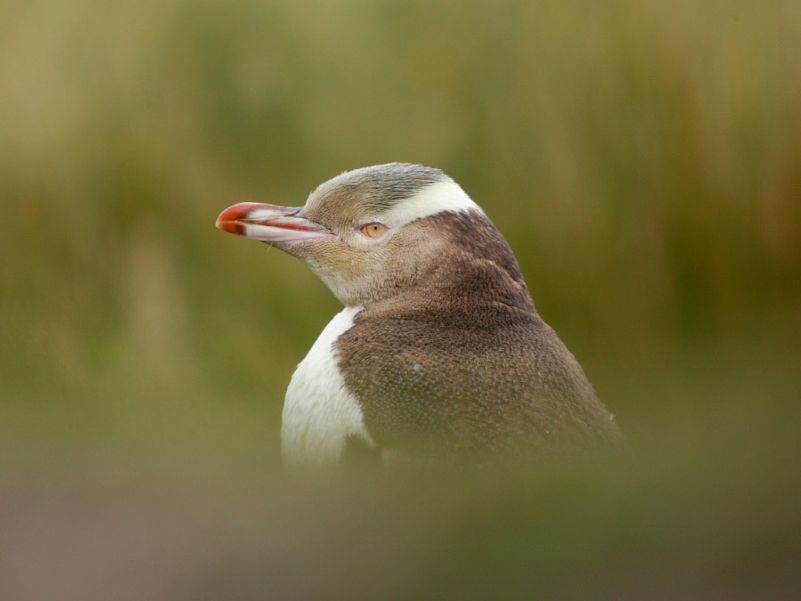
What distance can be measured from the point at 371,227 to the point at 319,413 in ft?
1.77

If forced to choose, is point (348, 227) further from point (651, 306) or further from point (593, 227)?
point (593, 227)

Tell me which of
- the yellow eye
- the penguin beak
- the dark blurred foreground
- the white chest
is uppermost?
the dark blurred foreground

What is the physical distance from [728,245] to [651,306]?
29 cm

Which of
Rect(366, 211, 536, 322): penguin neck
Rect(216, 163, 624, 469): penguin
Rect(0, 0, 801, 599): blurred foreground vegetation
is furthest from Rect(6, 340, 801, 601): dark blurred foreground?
Rect(366, 211, 536, 322): penguin neck

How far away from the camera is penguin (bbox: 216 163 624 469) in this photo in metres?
1.67

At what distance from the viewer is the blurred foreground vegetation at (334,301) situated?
0.53m

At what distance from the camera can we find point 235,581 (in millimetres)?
529

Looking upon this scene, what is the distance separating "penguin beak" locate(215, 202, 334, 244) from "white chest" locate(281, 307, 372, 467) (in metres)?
0.30

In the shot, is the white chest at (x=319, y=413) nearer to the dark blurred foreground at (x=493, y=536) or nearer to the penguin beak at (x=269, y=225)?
the penguin beak at (x=269, y=225)

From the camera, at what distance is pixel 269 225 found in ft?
7.64

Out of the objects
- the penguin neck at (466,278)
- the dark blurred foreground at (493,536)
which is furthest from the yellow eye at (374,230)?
the dark blurred foreground at (493,536)

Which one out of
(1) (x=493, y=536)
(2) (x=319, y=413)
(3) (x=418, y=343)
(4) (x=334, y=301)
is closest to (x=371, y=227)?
(3) (x=418, y=343)

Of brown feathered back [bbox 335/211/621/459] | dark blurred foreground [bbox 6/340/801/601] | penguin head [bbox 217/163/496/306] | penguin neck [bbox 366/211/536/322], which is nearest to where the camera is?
dark blurred foreground [bbox 6/340/801/601]

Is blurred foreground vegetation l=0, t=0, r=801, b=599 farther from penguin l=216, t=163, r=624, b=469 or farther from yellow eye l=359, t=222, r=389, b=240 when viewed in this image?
yellow eye l=359, t=222, r=389, b=240
